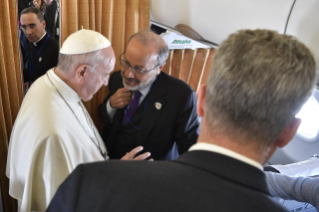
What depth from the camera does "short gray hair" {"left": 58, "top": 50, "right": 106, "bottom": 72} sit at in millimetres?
1783

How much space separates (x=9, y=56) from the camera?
2055 millimetres

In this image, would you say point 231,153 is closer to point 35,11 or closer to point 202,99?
point 202,99

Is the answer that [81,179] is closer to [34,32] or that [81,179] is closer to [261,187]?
[261,187]

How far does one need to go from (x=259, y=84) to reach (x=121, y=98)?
1.74 meters

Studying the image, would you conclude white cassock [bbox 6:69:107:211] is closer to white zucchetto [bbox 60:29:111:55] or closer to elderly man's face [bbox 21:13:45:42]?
white zucchetto [bbox 60:29:111:55]

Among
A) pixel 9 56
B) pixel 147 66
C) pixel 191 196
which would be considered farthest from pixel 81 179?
pixel 9 56

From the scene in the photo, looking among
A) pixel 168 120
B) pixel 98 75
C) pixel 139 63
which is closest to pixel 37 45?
pixel 98 75

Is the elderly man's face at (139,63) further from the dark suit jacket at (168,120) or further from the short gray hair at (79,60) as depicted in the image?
the short gray hair at (79,60)

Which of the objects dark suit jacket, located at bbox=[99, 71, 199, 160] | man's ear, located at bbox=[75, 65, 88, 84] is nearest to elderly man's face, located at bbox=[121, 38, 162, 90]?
dark suit jacket, located at bbox=[99, 71, 199, 160]

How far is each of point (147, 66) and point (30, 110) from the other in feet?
3.26

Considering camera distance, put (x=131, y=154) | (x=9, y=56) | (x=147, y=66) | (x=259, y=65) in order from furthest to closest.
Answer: (x=147, y=66)
(x=9, y=56)
(x=131, y=154)
(x=259, y=65)

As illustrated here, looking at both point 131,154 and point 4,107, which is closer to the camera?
point 131,154

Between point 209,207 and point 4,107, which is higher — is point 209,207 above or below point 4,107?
above

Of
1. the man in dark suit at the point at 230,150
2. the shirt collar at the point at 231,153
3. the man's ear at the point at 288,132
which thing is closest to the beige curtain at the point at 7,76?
the man in dark suit at the point at 230,150
